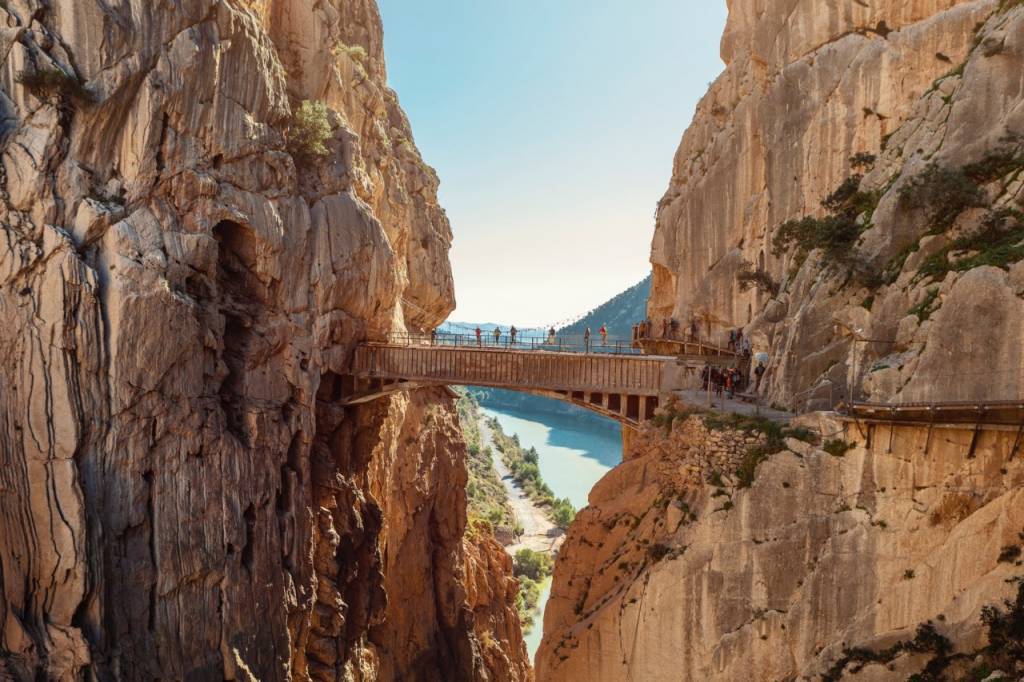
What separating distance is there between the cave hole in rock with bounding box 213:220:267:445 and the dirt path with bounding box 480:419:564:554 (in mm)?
43100

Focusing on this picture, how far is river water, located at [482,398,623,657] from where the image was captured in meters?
101

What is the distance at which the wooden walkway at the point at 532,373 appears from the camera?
20578mm

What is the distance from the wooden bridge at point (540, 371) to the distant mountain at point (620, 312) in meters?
106

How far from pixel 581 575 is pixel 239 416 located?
12.2 m

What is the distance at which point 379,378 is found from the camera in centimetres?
2491

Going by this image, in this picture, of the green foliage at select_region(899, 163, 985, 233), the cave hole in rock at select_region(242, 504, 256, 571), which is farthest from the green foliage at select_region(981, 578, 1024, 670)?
the cave hole in rock at select_region(242, 504, 256, 571)

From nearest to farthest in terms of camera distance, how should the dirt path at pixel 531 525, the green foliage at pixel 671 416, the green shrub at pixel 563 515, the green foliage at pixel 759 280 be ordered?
the green foliage at pixel 671 416
the green foliage at pixel 759 280
the dirt path at pixel 531 525
the green shrub at pixel 563 515

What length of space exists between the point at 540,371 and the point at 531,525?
54199 mm

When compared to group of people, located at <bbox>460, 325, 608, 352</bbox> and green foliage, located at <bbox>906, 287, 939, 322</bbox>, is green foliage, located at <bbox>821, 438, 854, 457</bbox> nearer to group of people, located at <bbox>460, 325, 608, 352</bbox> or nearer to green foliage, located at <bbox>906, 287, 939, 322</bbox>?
green foliage, located at <bbox>906, 287, 939, 322</bbox>

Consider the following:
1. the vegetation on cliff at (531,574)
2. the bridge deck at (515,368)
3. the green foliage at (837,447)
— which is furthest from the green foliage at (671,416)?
the vegetation on cliff at (531,574)

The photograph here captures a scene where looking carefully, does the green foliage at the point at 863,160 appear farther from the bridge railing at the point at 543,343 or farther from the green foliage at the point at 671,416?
the green foliage at the point at 671,416

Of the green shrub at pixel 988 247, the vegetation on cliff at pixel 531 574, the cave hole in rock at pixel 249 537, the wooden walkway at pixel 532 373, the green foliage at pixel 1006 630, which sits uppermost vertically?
the green shrub at pixel 988 247

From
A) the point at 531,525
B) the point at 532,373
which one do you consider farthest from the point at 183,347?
the point at 531,525

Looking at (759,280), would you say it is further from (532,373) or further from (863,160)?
(532,373)
